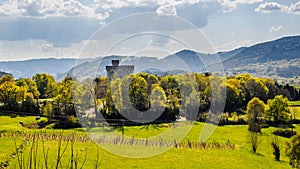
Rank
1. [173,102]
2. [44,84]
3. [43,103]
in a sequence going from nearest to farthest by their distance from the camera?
[173,102], [43,103], [44,84]

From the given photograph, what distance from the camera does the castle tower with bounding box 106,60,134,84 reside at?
3145 inches

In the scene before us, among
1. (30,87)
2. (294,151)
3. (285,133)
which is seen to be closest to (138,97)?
(285,133)

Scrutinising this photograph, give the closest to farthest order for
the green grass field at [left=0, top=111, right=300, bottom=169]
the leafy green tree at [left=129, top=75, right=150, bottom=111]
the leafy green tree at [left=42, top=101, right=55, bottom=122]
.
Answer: the green grass field at [left=0, top=111, right=300, bottom=169], the leafy green tree at [left=42, top=101, right=55, bottom=122], the leafy green tree at [left=129, top=75, right=150, bottom=111]

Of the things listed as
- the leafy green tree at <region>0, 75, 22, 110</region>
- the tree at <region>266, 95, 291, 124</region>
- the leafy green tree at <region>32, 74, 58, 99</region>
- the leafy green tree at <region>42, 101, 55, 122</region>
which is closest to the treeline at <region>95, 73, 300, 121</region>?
the tree at <region>266, 95, 291, 124</region>

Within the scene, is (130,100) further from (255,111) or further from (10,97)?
(255,111)

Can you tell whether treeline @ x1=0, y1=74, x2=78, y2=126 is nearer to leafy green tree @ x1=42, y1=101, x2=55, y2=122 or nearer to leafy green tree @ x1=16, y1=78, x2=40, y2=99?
leafy green tree @ x1=42, y1=101, x2=55, y2=122

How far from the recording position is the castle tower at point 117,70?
262 feet

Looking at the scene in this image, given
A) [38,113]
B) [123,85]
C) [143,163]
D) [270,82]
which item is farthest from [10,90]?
[270,82]

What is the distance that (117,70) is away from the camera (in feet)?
266

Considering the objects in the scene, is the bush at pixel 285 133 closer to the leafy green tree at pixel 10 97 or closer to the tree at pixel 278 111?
the tree at pixel 278 111

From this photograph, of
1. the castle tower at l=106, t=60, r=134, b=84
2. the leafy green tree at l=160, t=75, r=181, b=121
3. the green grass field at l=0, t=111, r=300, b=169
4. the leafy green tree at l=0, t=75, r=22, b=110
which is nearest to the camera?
the green grass field at l=0, t=111, r=300, b=169

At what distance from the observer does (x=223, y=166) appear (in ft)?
100

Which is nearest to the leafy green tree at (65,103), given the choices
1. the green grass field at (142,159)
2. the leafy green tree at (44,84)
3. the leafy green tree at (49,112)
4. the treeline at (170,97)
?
the leafy green tree at (49,112)

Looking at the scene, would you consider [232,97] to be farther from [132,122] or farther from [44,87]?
[44,87]
